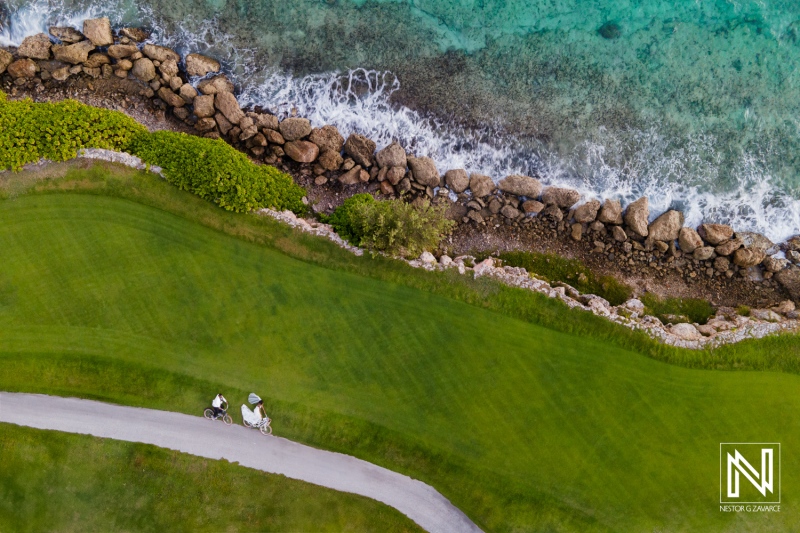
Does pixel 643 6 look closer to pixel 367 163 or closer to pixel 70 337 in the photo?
pixel 367 163

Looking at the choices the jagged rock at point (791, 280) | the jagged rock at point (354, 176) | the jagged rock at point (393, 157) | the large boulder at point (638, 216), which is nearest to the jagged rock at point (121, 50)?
the jagged rock at point (354, 176)

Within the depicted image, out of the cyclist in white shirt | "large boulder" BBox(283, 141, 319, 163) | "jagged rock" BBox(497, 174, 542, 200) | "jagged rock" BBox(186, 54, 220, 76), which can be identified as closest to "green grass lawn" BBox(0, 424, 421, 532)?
the cyclist in white shirt

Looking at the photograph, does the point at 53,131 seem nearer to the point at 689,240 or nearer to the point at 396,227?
the point at 396,227

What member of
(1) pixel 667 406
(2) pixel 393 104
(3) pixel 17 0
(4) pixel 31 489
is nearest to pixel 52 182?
(3) pixel 17 0

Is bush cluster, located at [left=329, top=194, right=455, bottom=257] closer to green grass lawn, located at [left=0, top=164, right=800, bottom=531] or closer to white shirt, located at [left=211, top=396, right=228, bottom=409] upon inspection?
green grass lawn, located at [left=0, top=164, right=800, bottom=531]

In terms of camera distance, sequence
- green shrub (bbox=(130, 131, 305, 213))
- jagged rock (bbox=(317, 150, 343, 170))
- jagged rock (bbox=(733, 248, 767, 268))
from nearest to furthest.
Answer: green shrub (bbox=(130, 131, 305, 213)) < jagged rock (bbox=(317, 150, 343, 170)) < jagged rock (bbox=(733, 248, 767, 268))

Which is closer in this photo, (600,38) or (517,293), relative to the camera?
(517,293)
